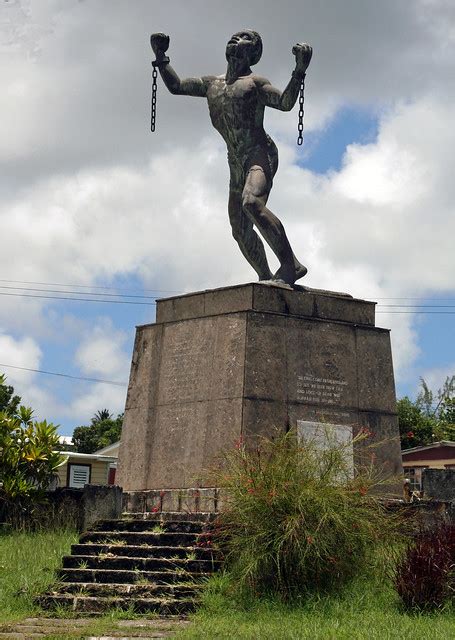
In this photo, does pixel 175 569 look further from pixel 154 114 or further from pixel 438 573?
pixel 154 114

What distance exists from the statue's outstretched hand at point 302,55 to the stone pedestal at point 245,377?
9.47 ft

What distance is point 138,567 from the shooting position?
11.9 m

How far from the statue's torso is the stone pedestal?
2.14m

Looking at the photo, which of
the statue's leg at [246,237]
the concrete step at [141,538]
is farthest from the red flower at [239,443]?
the statue's leg at [246,237]

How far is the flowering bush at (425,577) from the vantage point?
10.8 metres

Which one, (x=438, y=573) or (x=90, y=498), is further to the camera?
(x=90, y=498)

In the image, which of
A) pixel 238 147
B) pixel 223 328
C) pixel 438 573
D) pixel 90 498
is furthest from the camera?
pixel 238 147

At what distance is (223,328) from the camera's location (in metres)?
14.6

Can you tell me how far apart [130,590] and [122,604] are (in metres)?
0.29

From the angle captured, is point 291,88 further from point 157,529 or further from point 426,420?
point 426,420

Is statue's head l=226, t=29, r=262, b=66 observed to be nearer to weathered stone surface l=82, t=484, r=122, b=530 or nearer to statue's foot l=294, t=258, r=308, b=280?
statue's foot l=294, t=258, r=308, b=280

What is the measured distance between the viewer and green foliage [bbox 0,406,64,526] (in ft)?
52.5

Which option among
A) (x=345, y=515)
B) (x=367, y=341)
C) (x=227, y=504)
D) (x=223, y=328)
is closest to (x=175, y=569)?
(x=227, y=504)

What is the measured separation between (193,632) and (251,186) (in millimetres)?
7031
